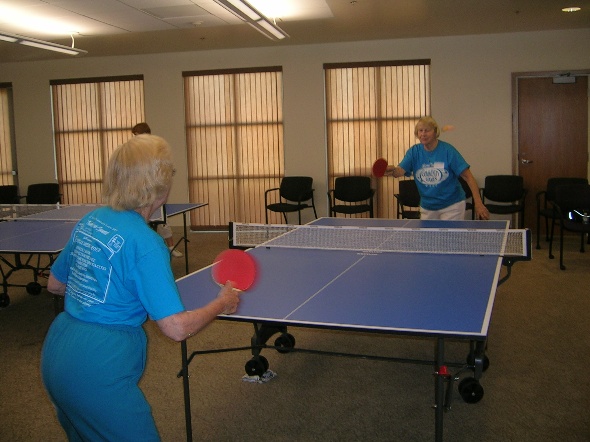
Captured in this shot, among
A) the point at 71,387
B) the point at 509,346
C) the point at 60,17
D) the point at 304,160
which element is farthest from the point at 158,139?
the point at 304,160

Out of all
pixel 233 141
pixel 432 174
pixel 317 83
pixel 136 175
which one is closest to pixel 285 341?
pixel 432 174

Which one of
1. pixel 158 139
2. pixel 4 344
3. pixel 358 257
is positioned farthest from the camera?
pixel 4 344

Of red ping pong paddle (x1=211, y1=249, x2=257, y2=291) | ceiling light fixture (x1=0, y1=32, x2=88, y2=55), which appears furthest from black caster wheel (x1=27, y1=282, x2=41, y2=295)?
red ping pong paddle (x1=211, y1=249, x2=257, y2=291)

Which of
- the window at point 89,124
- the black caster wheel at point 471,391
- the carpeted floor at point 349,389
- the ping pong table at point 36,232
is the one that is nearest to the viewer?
the carpeted floor at point 349,389

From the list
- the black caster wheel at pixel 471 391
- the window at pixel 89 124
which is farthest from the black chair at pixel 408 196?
the black caster wheel at pixel 471 391

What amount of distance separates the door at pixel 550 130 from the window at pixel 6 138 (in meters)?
8.23

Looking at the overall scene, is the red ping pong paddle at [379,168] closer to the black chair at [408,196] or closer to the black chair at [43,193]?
the black chair at [408,196]

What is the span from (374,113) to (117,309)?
815cm

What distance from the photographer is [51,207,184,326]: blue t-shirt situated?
174 cm

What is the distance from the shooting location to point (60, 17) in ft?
23.0

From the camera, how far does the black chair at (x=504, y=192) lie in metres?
8.53

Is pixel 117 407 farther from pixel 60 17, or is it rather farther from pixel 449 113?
pixel 449 113

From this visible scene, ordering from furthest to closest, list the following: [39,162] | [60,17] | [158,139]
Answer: [39,162] < [60,17] < [158,139]

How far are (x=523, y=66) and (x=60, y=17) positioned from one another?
20.3ft
